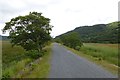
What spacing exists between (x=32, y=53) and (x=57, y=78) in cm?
1784

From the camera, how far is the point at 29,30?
40219 millimetres

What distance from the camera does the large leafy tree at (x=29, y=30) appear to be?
131ft

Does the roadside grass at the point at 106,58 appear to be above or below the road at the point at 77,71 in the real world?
above

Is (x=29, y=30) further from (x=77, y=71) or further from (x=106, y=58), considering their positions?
(x=77, y=71)

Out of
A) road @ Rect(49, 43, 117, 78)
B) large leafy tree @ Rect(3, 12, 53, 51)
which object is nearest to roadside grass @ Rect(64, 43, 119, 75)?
road @ Rect(49, 43, 117, 78)

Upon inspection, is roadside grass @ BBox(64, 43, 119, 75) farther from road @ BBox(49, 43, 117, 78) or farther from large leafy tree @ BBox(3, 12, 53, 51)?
large leafy tree @ BBox(3, 12, 53, 51)

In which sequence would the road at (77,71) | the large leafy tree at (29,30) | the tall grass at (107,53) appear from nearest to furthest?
the road at (77,71) < the tall grass at (107,53) < the large leafy tree at (29,30)

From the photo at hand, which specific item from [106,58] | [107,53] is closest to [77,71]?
[106,58]

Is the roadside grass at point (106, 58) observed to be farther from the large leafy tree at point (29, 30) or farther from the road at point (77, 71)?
the large leafy tree at point (29, 30)

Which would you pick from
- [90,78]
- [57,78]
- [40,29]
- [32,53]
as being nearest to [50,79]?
[57,78]

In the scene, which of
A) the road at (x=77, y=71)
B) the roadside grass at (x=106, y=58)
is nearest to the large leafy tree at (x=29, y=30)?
the roadside grass at (x=106, y=58)

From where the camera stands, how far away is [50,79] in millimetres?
14422

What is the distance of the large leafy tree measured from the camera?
3991 centimetres

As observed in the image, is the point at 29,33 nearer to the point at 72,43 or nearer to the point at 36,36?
the point at 36,36
